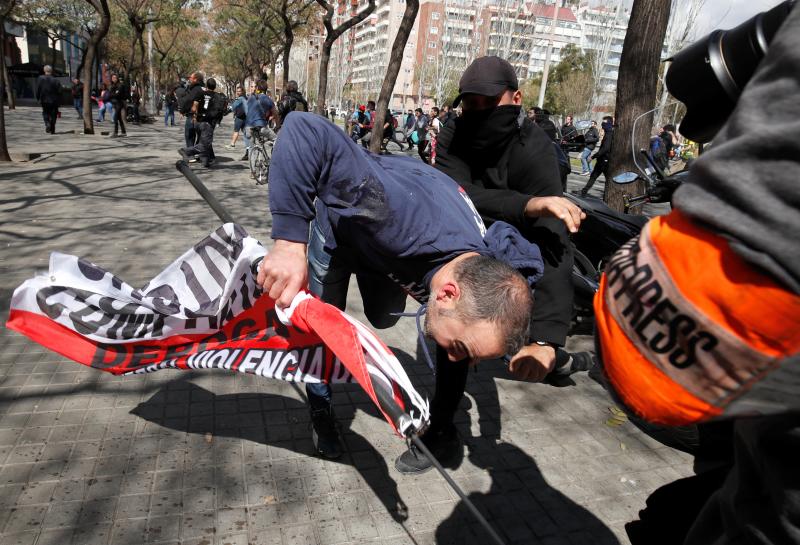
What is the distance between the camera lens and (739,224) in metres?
0.72

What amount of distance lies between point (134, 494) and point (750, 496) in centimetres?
260

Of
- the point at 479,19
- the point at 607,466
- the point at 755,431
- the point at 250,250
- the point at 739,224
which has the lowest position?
the point at 607,466

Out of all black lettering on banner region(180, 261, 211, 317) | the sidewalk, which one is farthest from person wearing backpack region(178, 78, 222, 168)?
black lettering on banner region(180, 261, 211, 317)

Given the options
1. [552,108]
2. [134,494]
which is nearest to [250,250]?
[134,494]

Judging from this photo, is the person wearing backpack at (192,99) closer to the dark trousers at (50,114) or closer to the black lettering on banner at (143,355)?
the dark trousers at (50,114)

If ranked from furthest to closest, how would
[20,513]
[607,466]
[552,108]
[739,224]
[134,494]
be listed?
[552,108], [607,466], [134,494], [20,513], [739,224]

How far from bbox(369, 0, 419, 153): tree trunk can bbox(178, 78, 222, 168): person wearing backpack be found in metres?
4.21

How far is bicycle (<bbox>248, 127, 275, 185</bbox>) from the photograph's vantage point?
11.5m

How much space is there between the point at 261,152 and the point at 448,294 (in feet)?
34.1

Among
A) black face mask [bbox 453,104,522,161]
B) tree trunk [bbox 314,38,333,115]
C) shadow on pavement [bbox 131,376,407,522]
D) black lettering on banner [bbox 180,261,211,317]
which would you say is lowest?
shadow on pavement [bbox 131,376,407,522]

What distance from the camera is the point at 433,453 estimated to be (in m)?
3.08

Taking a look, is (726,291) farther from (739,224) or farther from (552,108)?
(552,108)

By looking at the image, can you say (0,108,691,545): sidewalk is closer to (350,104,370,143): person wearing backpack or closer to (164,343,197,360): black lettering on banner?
(164,343,197,360): black lettering on banner

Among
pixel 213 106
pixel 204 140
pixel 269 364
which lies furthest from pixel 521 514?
pixel 204 140
